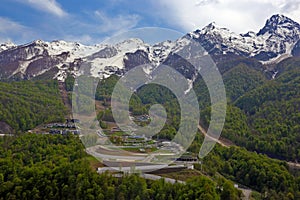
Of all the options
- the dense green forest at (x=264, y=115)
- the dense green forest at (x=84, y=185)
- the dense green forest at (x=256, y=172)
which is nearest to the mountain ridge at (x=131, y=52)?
the dense green forest at (x=264, y=115)

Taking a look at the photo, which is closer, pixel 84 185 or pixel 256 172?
pixel 84 185

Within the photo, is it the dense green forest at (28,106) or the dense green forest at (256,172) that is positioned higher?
the dense green forest at (28,106)

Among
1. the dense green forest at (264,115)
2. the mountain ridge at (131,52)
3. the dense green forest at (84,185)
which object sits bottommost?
the dense green forest at (84,185)

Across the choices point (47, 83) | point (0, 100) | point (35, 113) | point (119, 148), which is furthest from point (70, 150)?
point (47, 83)

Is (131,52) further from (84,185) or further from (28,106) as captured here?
(84,185)

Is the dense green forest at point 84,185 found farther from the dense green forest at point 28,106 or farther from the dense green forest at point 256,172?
the dense green forest at point 28,106

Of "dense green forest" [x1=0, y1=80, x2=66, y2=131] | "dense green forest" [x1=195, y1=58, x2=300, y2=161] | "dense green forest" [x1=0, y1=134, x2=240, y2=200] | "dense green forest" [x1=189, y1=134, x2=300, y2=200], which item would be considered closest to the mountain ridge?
"dense green forest" [x1=0, y1=80, x2=66, y2=131]

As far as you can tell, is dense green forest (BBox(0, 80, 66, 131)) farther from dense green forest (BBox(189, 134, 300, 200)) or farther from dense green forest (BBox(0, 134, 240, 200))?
dense green forest (BBox(189, 134, 300, 200))

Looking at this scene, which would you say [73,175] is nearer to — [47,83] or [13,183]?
[13,183]

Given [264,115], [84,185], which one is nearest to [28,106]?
[84,185]
